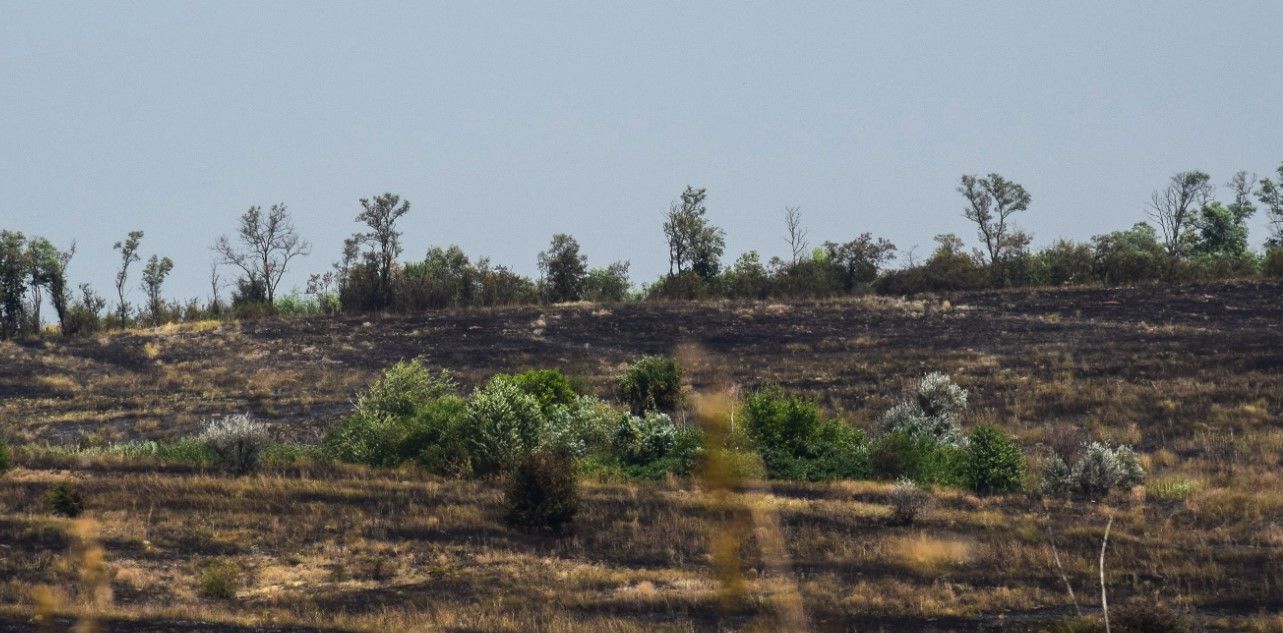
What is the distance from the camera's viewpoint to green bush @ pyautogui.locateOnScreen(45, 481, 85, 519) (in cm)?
3056

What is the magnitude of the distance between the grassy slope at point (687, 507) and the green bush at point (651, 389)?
20.1 feet

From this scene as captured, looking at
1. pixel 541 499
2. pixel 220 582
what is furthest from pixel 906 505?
pixel 220 582

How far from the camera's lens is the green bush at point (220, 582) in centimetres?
2394

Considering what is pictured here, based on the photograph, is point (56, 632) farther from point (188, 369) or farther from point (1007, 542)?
point (188, 369)

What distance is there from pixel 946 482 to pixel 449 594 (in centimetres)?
1745

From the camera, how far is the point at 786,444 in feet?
129

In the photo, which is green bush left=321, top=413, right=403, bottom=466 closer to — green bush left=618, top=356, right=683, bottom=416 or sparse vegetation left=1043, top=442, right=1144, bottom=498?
green bush left=618, top=356, right=683, bottom=416

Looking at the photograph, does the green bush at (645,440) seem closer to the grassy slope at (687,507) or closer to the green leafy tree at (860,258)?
the grassy slope at (687,507)

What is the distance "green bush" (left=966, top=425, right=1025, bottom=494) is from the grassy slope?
6.47 ft

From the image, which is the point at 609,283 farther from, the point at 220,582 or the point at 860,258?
the point at 220,582

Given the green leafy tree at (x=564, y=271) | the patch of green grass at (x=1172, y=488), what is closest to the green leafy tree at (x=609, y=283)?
the green leafy tree at (x=564, y=271)

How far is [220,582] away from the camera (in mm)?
24047

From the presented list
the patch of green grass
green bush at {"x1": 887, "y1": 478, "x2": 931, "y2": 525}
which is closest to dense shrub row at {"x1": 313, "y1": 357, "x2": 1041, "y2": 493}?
the patch of green grass

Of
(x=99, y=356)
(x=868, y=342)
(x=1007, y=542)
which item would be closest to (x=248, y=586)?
(x=1007, y=542)
